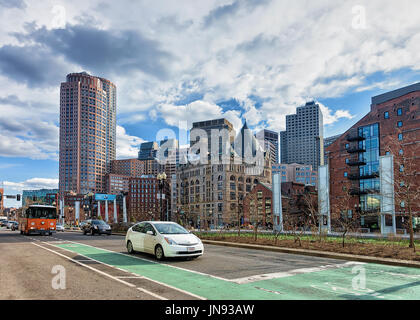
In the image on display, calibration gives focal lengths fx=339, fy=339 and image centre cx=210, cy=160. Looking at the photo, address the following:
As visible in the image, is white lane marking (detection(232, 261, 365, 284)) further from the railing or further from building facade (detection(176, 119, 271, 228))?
building facade (detection(176, 119, 271, 228))

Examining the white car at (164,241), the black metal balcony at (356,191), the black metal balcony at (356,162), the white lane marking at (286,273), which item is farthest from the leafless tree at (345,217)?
the white car at (164,241)

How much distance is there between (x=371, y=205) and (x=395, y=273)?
57.8 m

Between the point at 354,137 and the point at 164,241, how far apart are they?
63.4m

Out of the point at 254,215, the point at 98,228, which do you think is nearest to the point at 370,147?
the point at 254,215

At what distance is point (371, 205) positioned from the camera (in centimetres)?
6275

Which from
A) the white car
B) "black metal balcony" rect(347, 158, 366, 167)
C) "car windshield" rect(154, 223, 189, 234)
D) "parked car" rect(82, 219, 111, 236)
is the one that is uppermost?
"black metal balcony" rect(347, 158, 366, 167)

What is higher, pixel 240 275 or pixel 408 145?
pixel 408 145

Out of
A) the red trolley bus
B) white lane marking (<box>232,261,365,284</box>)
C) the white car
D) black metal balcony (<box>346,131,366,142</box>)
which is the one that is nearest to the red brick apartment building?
black metal balcony (<box>346,131,366,142</box>)

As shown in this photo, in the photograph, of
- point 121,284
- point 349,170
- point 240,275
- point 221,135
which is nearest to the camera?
point 121,284

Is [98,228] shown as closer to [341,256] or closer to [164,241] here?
[164,241]

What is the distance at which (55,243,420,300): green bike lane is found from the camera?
745cm

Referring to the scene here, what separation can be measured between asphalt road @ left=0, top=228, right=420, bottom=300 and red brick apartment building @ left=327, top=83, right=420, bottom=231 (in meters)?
49.7
